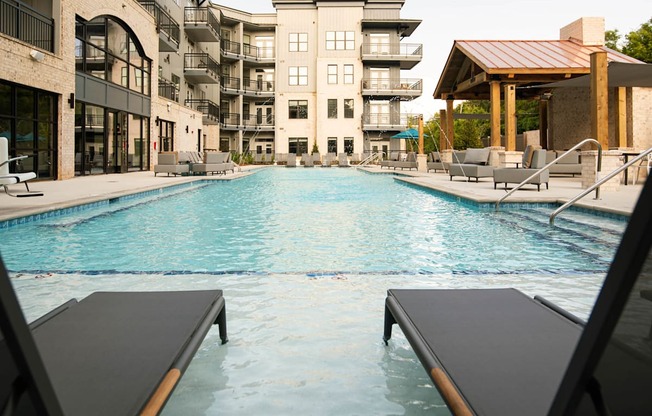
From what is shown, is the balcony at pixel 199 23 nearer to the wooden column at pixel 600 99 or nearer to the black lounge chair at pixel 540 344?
the wooden column at pixel 600 99

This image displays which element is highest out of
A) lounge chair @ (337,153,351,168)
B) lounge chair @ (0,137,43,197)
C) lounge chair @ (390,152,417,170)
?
lounge chair @ (337,153,351,168)

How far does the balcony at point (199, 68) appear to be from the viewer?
31266 millimetres

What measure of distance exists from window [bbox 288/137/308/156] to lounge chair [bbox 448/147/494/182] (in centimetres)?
2607

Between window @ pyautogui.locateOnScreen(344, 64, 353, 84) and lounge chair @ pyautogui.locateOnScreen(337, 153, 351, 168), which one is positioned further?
window @ pyautogui.locateOnScreen(344, 64, 353, 84)

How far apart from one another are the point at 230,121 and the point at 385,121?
1159cm

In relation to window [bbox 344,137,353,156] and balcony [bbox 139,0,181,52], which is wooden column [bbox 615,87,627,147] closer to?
balcony [bbox 139,0,181,52]

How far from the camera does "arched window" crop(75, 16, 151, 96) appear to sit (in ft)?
57.3

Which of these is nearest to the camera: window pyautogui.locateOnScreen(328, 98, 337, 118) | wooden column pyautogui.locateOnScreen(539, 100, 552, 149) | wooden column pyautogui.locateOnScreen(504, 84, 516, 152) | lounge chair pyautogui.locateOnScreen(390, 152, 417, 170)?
wooden column pyautogui.locateOnScreen(504, 84, 516, 152)

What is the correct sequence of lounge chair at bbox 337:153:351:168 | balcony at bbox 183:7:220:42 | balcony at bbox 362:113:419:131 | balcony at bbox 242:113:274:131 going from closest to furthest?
1. balcony at bbox 183:7:220:42
2. lounge chair at bbox 337:153:351:168
3. balcony at bbox 362:113:419:131
4. balcony at bbox 242:113:274:131

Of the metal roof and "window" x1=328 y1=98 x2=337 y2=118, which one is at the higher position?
"window" x1=328 y1=98 x2=337 y2=118

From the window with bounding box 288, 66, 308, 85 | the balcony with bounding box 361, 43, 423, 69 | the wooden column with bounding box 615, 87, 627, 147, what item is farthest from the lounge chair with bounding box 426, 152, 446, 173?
A: the window with bounding box 288, 66, 308, 85

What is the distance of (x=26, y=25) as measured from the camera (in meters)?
14.1

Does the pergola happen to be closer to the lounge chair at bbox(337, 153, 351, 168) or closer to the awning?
the awning

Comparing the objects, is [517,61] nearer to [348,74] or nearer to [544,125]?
[544,125]
